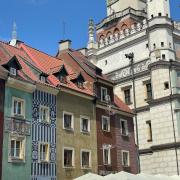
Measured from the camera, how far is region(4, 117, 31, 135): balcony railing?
84.5 ft

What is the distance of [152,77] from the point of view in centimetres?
4806

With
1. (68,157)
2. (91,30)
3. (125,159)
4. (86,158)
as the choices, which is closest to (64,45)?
(125,159)

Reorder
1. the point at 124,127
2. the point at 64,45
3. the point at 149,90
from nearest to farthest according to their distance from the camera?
1. the point at 124,127
2. the point at 64,45
3. the point at 149,90

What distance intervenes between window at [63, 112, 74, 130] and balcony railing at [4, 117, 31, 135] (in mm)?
3883

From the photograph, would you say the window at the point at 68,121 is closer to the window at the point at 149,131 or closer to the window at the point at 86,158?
the window at the point at 86,158

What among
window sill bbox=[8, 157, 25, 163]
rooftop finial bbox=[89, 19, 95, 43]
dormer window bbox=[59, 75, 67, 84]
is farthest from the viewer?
rooftop finial bbox=[89, 19, 95, 43]

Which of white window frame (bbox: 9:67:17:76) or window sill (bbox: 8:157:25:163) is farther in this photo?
white window frame (bbox: 9:67:17:76)

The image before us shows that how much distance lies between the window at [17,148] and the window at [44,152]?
5.49 ft

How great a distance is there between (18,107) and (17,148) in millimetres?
2655

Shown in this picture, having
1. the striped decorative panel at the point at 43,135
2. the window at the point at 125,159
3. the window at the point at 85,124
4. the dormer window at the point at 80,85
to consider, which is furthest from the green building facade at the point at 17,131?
the window at the point at 125,159

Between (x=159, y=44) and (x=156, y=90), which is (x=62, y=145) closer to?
(x=156, y=90)

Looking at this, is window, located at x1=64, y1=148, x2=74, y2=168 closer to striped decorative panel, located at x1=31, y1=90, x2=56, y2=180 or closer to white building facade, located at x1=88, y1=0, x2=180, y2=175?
striped decorative panel, located at x1=31, y1=90, x2=56, y2=180

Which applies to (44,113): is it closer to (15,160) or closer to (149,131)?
(15,160)

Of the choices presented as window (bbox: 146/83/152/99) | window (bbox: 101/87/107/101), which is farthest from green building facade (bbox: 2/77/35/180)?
window (bbox: 146/83/152/99)
